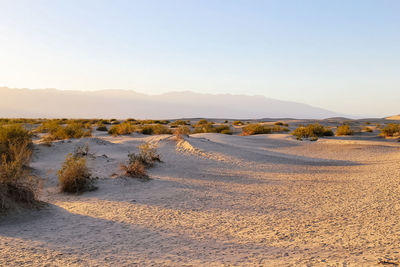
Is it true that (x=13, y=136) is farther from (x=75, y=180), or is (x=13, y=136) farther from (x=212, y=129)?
(x=212, y=129)

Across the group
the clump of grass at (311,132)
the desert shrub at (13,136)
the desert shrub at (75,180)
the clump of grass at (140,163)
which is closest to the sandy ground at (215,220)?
the desert shrub at (75,180)

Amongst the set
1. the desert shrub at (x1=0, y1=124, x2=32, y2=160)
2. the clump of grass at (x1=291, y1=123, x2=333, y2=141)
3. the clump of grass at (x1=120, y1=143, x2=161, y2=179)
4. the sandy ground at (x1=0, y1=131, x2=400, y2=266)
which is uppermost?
the clump of grass at (x1=291, y1=123, x2=333, y2=141)

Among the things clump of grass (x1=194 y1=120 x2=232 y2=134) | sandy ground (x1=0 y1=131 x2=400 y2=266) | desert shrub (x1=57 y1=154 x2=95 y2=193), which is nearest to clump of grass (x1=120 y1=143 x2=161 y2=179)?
sandy ground (x1=0 y1=131 x2=400 y2=266)

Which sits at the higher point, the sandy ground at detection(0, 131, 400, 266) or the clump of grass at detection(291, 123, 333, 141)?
the clump of grass at detection(291, 123, 333, 141)

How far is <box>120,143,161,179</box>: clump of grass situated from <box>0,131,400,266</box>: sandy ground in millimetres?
375

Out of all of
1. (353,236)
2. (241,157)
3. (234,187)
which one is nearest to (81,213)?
(234,187)

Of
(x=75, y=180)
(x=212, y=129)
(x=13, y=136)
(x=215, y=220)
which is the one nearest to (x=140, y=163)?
(x=75, y=180)

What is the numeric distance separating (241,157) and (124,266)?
34.4 feet

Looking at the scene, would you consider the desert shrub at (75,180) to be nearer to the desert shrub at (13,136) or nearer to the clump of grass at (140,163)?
the clump of grass at (140,163)

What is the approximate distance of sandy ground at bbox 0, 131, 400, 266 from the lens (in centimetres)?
441

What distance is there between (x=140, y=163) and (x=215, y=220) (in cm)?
535

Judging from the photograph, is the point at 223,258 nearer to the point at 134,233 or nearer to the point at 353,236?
the point at 134,233

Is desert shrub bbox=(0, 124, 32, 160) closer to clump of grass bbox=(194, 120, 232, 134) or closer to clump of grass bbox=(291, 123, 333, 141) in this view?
clump of grass bbox=(194, 120, 232, 134)

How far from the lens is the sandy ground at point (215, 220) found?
4.41m
